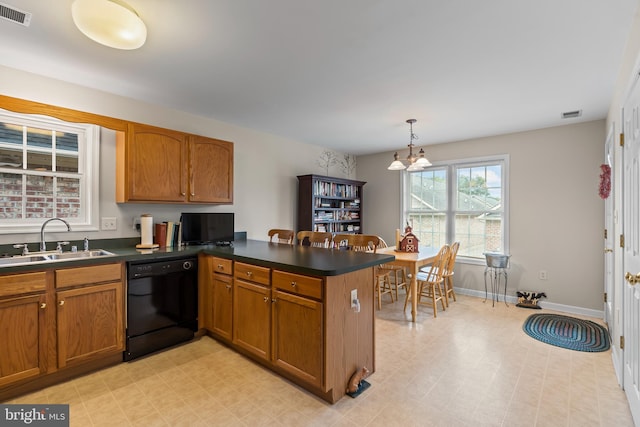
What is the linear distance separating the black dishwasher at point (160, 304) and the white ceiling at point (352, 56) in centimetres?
170

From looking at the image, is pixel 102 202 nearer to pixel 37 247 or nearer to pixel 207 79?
pixel 37 247

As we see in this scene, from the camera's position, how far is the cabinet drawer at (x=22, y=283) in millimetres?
1978

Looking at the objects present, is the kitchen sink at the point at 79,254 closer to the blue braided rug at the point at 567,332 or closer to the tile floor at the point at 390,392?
the tile floor at the point at 390,392

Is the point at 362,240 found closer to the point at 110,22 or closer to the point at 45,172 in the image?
the point at 110,22

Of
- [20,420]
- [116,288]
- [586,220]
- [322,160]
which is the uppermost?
Answer: [322,160]

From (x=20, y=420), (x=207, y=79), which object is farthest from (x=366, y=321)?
(x=207, y=79)

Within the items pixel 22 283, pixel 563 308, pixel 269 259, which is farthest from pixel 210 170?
pixel 563 308

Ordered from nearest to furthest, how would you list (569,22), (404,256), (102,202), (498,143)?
(569,22) → (102,202) → (404,256) → (498,143)

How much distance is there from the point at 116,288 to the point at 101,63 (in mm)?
1818

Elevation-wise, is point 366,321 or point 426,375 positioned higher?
point 366,321

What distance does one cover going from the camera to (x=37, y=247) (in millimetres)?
2574

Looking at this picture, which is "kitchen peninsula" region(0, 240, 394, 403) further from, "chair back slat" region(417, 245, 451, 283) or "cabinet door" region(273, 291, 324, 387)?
"chair back slat" region(417, 245, 451, 283)

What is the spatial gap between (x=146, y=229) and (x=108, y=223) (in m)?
0.36

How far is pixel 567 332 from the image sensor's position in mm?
3205
